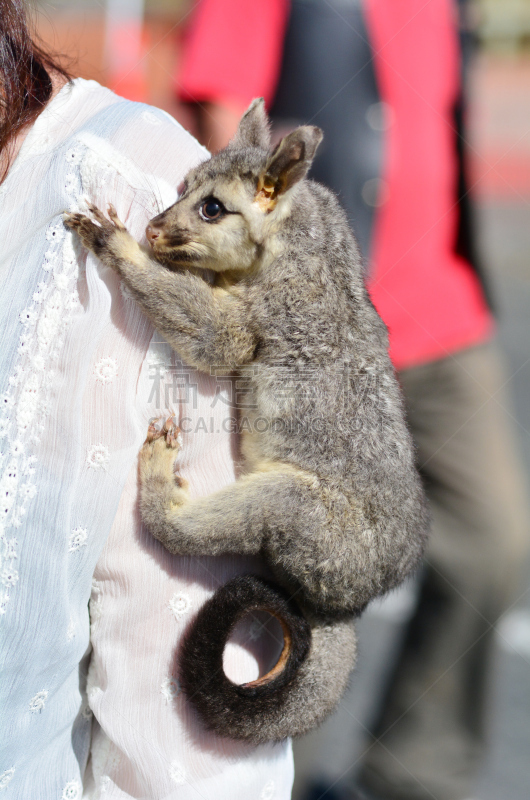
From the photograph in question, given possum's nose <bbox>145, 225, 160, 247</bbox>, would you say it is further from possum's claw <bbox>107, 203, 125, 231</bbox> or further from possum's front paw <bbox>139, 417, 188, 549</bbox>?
possum's front paw <bbox>139, 417, 188, 549</bbox>

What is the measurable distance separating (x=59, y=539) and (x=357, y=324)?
1103 mm

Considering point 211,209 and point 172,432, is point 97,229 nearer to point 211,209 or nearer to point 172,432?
point 172,432

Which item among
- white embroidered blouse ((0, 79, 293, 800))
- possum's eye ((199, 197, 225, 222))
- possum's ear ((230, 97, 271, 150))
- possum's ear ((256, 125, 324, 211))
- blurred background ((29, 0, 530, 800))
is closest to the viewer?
white embroidered blouse ((0, 79, 293, 800))

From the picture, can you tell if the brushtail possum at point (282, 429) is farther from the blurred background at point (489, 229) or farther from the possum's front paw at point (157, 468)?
the blurred background at point (489, 229)

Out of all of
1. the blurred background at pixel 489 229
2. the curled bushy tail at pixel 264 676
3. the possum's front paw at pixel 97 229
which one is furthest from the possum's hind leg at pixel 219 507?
the blurred background at pixel 489 229

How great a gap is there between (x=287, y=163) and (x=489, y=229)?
11.9 meters

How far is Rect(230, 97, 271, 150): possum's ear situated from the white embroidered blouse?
92cm

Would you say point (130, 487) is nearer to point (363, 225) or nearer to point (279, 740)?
point (279, 740)

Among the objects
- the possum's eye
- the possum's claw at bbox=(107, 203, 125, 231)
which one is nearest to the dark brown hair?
the possum's claw at bbox=(107, 203, 125, 231)

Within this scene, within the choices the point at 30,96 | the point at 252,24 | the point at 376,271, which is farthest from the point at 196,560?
the point at 252,24

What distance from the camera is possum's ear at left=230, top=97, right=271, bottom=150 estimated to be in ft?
8.13

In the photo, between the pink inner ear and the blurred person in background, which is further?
the blurred person in background

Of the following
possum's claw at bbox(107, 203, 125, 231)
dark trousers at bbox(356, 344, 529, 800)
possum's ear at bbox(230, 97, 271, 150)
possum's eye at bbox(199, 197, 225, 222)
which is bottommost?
dark trousers at bbox(356, 344, 529, 800)

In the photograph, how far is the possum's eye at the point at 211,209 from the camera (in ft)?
7.07
